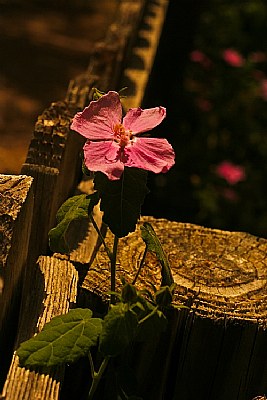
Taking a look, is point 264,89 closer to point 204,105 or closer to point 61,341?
point 204,105

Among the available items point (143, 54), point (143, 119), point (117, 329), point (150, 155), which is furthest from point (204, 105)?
point (117, 329)

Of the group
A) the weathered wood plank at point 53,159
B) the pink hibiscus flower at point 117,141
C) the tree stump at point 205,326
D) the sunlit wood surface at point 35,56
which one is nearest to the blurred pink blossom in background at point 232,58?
the sunlit wood surface at point 35,56

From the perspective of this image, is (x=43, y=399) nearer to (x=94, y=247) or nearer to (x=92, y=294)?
(x=92, y=294)

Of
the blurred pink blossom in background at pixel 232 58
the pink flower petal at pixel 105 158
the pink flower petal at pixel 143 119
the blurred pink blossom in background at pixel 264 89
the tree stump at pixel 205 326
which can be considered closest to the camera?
the pink flower petal at pixel 105 158

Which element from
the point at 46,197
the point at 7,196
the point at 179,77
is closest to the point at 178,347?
the point at 46,197

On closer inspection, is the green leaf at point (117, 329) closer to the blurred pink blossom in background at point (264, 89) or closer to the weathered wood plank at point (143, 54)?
the weathered wood plank at point (143, 54)
